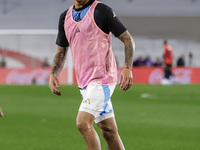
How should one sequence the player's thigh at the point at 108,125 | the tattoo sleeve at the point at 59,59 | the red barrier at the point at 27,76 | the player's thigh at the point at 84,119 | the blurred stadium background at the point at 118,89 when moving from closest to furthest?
the player's thigh at the point at 84,119
the player's thigh at the point at 108,125
the tattoo sleeve at the point at 59,59
the blurred stadium background at the point at 118,89
the red barrier at the point at 27,76

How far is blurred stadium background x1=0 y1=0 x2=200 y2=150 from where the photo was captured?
6.32 meters

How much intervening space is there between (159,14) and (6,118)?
25961mm

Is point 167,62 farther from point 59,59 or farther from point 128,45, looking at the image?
point 128,45

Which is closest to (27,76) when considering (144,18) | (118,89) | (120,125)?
(118,89)

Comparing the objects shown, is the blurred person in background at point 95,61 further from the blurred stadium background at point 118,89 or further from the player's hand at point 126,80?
the blurred stadium background at point 118,89

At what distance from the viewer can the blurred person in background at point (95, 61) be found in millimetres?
3445

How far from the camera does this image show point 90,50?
3.56 m

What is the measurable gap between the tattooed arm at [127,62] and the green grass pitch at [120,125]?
2084 millimetres

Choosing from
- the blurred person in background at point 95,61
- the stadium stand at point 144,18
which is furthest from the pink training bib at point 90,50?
the stadium stand at point 144,18

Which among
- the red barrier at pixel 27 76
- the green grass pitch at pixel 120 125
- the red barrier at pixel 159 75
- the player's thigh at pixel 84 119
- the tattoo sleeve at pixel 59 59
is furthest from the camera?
the red barrier at pixel 159 75

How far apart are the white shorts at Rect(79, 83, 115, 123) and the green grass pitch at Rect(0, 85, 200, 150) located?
6.20ft

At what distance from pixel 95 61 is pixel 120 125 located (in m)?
4.06

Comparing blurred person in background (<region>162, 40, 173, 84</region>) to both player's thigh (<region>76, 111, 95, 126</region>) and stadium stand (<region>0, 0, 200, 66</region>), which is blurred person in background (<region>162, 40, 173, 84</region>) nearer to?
stadium stand (<region>0, 0, 200, 66</region>)

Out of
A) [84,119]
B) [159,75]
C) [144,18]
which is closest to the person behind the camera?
[84,119]
